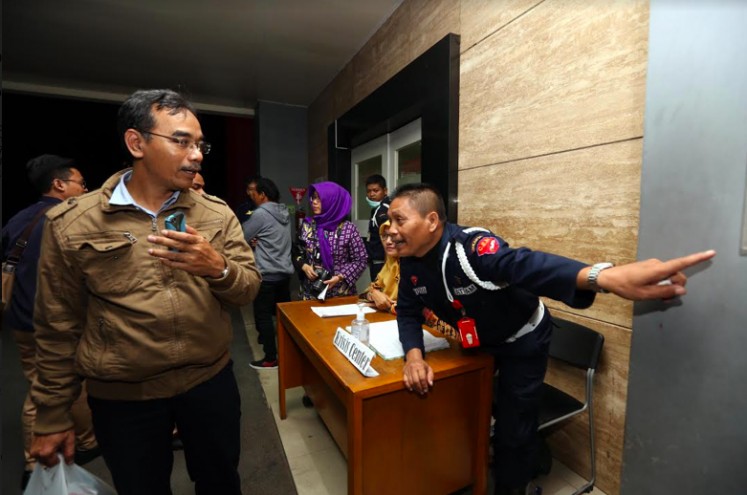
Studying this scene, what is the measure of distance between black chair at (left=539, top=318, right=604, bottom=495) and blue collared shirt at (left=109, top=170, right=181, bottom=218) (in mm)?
1633

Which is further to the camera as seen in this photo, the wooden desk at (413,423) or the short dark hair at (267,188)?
the short dark hair at (267,188)

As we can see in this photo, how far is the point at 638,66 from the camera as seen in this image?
52.4 inches

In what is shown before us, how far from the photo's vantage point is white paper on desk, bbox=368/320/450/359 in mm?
1387

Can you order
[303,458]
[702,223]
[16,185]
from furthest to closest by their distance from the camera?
1. [16,185]
2. [303,458]
3. [702,223]

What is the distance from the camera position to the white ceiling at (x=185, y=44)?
3018mm

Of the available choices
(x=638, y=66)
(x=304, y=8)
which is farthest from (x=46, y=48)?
(x=638, y=66)

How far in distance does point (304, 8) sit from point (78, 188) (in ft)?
7.64

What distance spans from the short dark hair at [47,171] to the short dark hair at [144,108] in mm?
1406

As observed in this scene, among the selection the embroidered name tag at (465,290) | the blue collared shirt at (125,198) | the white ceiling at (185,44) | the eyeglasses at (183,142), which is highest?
the white ceiling at (185,44)

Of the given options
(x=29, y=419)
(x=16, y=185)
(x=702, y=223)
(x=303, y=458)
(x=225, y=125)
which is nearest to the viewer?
(x=702, y=223)

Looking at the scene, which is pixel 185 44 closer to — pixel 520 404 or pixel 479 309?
pixel 479 309

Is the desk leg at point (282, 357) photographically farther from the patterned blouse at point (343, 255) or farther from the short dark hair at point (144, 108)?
the short dark hair at point (144, 108)

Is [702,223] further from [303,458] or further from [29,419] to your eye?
[29,419]

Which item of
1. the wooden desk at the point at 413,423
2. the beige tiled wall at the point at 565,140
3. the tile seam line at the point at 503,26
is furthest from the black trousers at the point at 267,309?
the tile seam line at the point at 503,26
